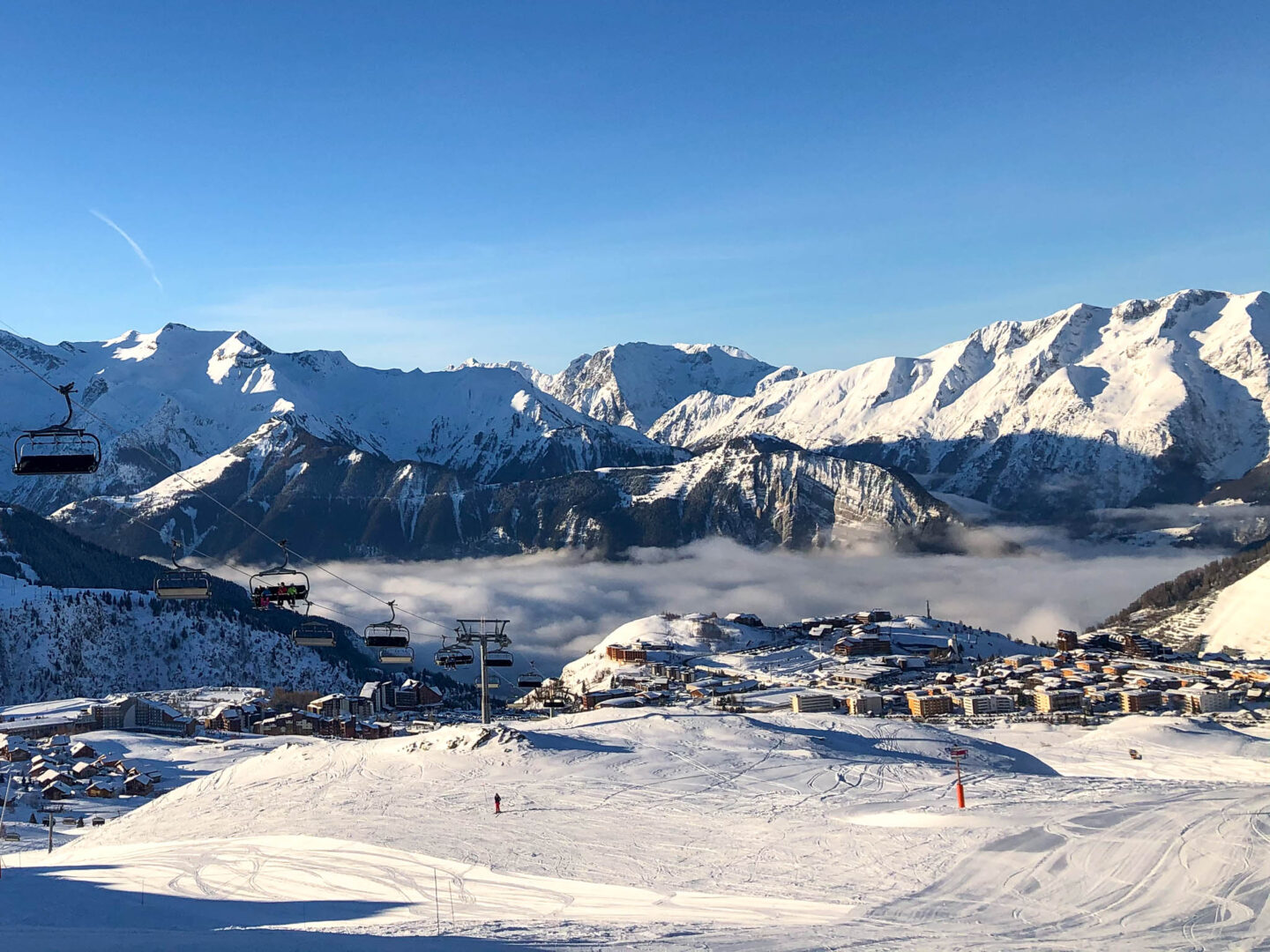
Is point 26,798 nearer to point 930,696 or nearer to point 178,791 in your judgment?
point 178,791

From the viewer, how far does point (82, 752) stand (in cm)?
10588

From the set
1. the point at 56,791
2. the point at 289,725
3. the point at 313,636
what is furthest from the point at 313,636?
the point at 289,725

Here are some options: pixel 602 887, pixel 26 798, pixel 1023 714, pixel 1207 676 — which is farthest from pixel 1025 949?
pixel 1207 676

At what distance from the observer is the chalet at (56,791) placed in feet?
289

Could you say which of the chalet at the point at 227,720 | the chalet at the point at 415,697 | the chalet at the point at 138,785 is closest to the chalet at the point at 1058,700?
the chalet at the point at 415,697

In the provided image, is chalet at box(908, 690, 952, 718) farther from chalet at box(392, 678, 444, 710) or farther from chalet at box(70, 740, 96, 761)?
chalet at box(70, 740, 96, 761)

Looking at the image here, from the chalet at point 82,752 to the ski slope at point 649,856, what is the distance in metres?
35.3

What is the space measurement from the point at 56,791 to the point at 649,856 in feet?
203

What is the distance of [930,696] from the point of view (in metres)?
148

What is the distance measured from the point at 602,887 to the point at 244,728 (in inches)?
4473

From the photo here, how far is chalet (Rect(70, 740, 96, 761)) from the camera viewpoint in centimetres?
10431

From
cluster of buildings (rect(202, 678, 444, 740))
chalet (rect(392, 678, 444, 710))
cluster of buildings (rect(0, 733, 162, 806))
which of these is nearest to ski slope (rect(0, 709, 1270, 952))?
cluster of buildings (rect(0, 733, 162, 806))

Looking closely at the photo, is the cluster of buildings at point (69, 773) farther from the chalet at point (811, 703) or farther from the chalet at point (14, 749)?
the chalet at point (811, 703)

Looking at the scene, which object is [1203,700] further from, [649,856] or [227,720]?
[649,856]
